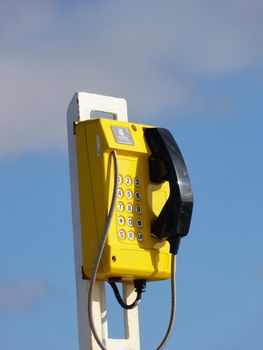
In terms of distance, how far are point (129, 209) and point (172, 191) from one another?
0.76 feet

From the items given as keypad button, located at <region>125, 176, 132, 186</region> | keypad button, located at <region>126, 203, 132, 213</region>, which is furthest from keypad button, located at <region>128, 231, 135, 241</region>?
keypad button, located at <region>125, 176, 132, 186</region>

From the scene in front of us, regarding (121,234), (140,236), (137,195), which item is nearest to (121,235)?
(121,234)

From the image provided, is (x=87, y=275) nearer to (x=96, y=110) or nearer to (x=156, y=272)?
(x=156, y=272)

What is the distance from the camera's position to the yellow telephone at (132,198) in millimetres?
6086

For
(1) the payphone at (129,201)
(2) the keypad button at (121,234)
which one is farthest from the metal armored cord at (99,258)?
(2) the keypad button at (121,234)

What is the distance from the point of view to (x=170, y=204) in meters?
6.25

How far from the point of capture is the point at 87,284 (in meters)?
6.14

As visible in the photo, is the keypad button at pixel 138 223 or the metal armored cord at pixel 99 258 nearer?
the metal armored cord at pixel 99 258

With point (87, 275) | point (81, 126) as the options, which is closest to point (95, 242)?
point (87, 275)

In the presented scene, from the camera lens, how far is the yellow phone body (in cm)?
607

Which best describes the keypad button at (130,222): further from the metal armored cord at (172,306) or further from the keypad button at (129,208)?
the metal armored cord at (172,306)

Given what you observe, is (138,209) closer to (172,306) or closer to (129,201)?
(129,201)

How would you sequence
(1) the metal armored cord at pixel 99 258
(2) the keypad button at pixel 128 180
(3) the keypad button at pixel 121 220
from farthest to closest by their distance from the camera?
(2) the keypad button at pixel 128 180, (3) the keypad button at pixel 121 220, (1) the metal armored cord at pixel 99 258

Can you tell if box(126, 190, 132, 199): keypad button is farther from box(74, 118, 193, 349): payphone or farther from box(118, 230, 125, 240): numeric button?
box(118, 230, 125, 240): numeric button
